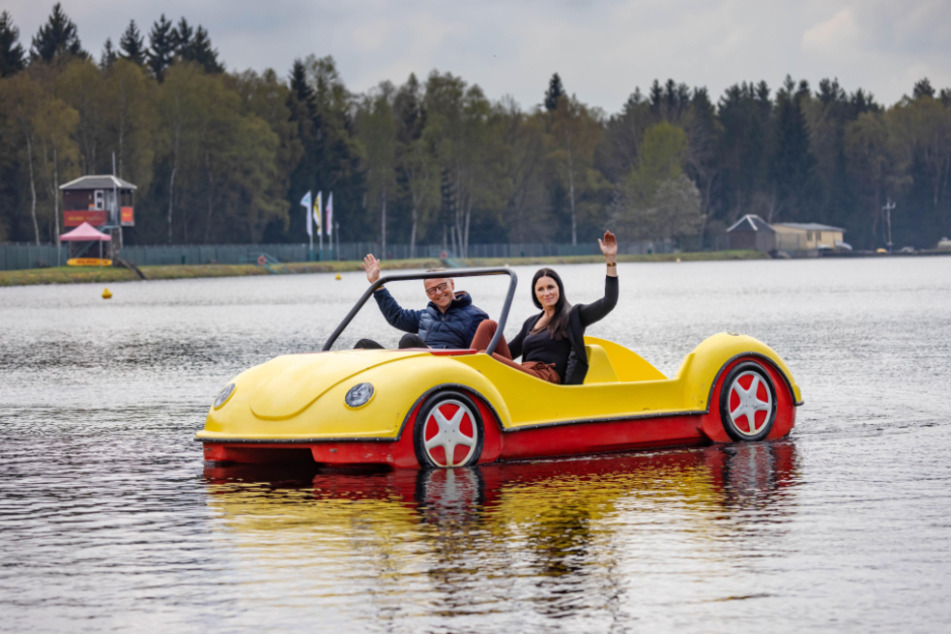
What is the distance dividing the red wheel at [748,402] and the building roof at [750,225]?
15233cm

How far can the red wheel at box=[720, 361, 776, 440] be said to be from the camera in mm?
11148

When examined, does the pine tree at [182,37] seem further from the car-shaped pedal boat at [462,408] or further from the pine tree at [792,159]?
the car-shaped pedal boat at [462,408]

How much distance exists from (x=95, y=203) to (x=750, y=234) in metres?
88.8

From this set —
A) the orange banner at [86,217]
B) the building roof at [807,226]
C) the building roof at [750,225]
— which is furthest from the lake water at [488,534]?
the building roof at [807,226]

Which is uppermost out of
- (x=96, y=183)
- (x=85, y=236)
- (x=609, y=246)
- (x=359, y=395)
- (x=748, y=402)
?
(x=96, y=183)

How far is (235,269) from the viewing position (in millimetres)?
99188

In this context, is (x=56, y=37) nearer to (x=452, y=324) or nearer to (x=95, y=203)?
(x=95, y=203)

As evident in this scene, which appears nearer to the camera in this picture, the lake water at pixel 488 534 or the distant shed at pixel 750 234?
the lake water at pixel 488 534

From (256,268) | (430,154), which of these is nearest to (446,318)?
(256,268)

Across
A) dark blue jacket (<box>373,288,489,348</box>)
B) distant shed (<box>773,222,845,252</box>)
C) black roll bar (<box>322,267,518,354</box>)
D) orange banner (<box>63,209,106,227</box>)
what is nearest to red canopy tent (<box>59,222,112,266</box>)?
orange banner (<box>63,209,106,227</box>)

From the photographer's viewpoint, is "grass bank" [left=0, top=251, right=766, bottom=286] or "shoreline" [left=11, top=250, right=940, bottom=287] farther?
"shoreline" [left=11, top=250, right=940, bottom=287]

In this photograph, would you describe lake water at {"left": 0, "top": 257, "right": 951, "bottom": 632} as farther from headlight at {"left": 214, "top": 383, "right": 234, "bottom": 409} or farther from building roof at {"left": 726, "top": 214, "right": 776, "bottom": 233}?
building roof at {"left": 726, "top": 214, "right": 776, "bottom": 233}

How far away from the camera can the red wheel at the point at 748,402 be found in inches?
→ 439

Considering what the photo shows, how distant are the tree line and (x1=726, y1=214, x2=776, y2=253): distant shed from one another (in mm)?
2333
